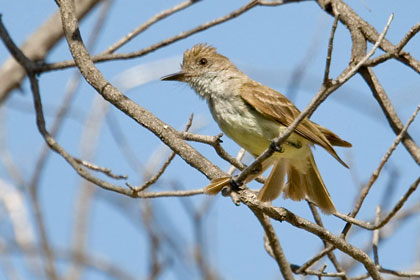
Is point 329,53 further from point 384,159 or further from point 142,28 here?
point 142,28

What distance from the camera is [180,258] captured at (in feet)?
16.1

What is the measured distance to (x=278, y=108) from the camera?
4465mm

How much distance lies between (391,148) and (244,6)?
1.85 meters

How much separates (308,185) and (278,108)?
1.68 ft

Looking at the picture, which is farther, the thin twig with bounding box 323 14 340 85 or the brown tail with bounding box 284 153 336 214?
the brown tail with bounding box 284 153 336 214

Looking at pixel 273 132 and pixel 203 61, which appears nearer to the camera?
pixel 273 132

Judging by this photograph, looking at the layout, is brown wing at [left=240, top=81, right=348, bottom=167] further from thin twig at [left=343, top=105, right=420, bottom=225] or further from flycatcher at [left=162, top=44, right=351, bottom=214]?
thin twig at [left=343, top=105, right=420, bottom=225]

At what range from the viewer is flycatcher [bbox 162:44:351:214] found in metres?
4.19

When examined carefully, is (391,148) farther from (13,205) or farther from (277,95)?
(13,205)

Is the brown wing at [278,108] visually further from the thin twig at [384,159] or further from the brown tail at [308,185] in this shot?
the thin twig at [384,159]

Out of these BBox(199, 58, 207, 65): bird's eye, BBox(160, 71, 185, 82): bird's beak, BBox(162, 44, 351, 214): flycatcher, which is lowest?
BBox(162, 44, 351, 214): flycatcher

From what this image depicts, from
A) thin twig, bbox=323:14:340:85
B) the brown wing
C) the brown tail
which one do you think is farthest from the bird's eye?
thin twig, bbox=323:14:340:85

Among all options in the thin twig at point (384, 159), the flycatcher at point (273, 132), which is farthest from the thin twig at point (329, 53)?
the flycatcher at point (273, 132)

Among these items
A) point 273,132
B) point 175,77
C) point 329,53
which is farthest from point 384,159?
point 175,77
